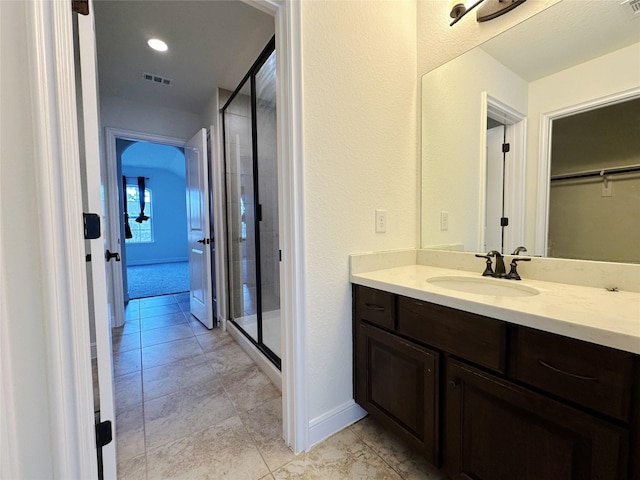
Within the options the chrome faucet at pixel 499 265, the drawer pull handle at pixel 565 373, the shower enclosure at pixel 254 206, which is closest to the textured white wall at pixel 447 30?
the shower enclosure at pixel 254 206

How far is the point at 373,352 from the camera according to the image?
1.36m

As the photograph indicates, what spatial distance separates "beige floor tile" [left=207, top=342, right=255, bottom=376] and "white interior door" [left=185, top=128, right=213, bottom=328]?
51 centimetres

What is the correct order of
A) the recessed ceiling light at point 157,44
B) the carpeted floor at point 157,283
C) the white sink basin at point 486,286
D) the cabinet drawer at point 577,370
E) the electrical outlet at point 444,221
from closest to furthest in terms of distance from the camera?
the cabinet drawer at point 577,370
the white sink basin at point 486,286
the electrical outlet at point 444,221
the recessed ceiling light at point 157,44
the carpeted floor at point 157,283

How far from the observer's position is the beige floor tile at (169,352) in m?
2.19

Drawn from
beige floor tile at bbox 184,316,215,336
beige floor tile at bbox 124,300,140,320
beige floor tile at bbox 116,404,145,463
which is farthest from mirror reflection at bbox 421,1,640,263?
beige floor tile at bbox 124,300,140,320

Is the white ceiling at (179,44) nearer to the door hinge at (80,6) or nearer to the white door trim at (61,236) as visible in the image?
the door hinge at (80,6)

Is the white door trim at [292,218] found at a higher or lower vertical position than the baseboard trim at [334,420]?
higher

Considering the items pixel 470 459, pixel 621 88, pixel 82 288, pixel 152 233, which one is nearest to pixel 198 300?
pixel 82 288

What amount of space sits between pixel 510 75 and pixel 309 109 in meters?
1.04

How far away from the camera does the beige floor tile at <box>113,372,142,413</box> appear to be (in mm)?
1689

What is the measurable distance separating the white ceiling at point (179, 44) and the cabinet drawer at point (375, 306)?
193cm

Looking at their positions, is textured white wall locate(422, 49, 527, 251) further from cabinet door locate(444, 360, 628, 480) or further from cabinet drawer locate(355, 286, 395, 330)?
cabinet door locate(444, 360, 628, 480)

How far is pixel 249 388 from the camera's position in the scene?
1841 mm

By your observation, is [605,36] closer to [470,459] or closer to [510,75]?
[510,75]
